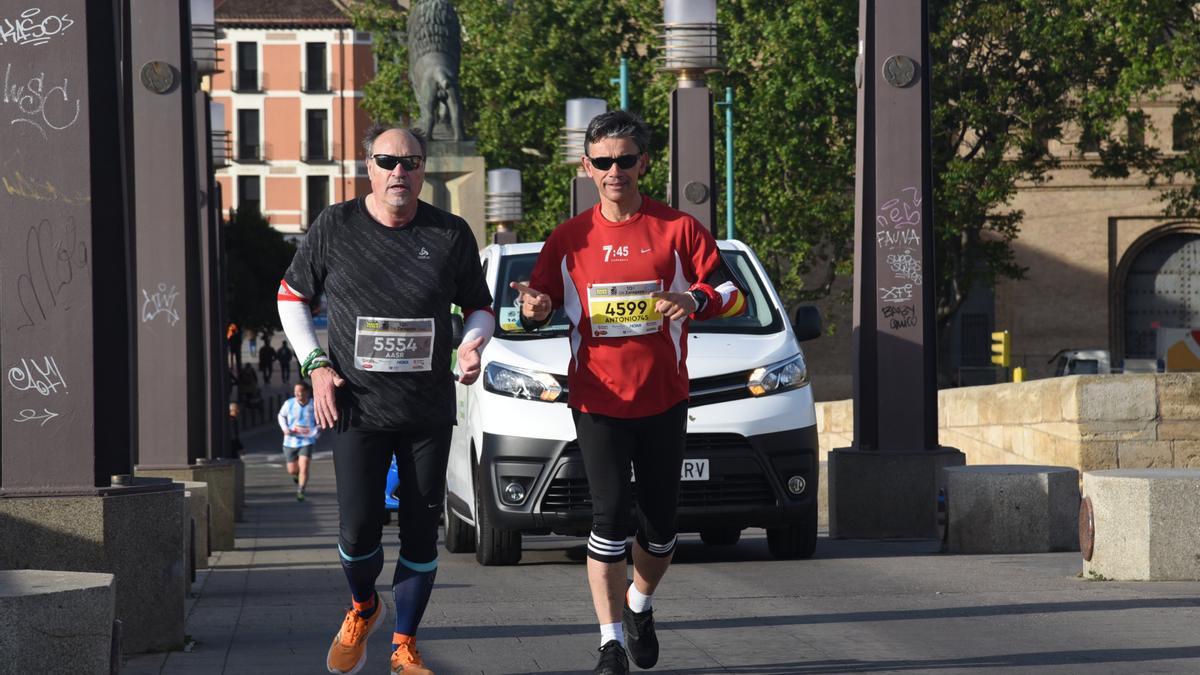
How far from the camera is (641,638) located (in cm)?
727

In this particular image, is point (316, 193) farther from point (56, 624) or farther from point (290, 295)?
point (56, 624)

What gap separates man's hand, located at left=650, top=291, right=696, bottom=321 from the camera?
23.3 feet

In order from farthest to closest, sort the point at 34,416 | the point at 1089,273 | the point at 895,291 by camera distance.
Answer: the point at 1089,273
the point at 895,291
the point at 34,416

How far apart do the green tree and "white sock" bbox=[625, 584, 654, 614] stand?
6913 cm

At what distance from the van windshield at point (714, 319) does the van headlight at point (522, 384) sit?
0.29 meters

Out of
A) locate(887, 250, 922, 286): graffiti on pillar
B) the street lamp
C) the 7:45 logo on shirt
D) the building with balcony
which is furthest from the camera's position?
the building with balcony

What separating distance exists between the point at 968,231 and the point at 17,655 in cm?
4141

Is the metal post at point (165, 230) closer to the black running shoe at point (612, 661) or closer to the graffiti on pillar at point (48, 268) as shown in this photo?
the graffiti on pillar at point (48, 268)

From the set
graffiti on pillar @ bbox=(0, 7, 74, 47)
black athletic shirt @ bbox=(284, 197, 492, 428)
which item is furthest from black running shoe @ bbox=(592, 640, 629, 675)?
graffiti on pillar @ bbox=(0, 7, 74, 47)

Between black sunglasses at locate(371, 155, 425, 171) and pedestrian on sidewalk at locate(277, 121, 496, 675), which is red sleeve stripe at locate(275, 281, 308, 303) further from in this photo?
black sunglasses at locate(371, 155, 425, 171)

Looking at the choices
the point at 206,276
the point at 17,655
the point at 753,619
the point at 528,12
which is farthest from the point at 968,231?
the point at 17,655

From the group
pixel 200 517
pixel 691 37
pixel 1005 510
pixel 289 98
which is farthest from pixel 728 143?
pixel 289 98

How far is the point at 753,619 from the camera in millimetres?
8820

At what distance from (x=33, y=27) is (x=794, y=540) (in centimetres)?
563
